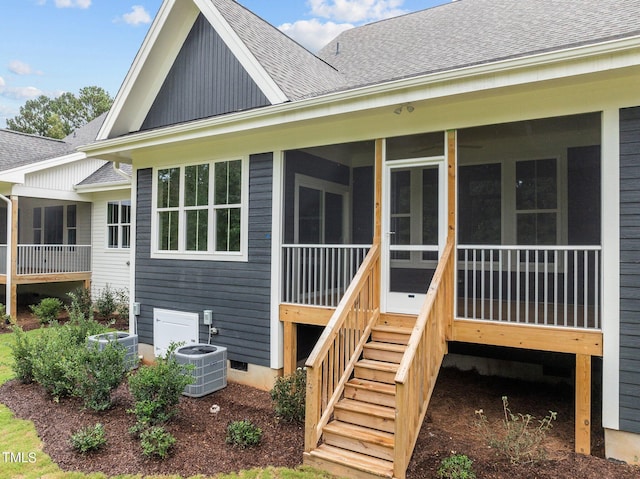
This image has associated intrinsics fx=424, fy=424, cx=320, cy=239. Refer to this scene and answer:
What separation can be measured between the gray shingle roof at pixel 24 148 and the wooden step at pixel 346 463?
11827 mm

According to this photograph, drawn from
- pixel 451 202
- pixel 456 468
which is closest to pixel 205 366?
pixel 456 468

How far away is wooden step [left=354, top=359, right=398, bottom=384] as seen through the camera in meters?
4.62

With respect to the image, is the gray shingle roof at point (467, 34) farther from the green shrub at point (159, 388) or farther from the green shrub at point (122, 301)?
the green shrub at point (122, 301)

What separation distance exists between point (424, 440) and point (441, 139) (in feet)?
11.8

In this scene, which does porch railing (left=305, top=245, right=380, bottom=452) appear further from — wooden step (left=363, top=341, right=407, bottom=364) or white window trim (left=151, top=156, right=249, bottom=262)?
white window trim (left=151, top=156, right=249, bottom=262)

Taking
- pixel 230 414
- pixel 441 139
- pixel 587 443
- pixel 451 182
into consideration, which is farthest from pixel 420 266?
pixel 230 414

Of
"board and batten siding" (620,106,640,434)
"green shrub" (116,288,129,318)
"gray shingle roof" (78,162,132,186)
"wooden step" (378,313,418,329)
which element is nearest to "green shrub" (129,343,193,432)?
"wooden step" (378,313,418,329)

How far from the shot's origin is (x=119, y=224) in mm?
12406

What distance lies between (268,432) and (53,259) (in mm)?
10450

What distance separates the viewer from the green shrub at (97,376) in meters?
5.28

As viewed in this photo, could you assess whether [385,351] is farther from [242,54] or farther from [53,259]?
[53,259]

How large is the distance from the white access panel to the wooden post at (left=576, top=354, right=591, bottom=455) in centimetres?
554

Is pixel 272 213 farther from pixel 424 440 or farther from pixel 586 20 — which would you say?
pixel 586 20

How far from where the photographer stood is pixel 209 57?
719 centimetres
